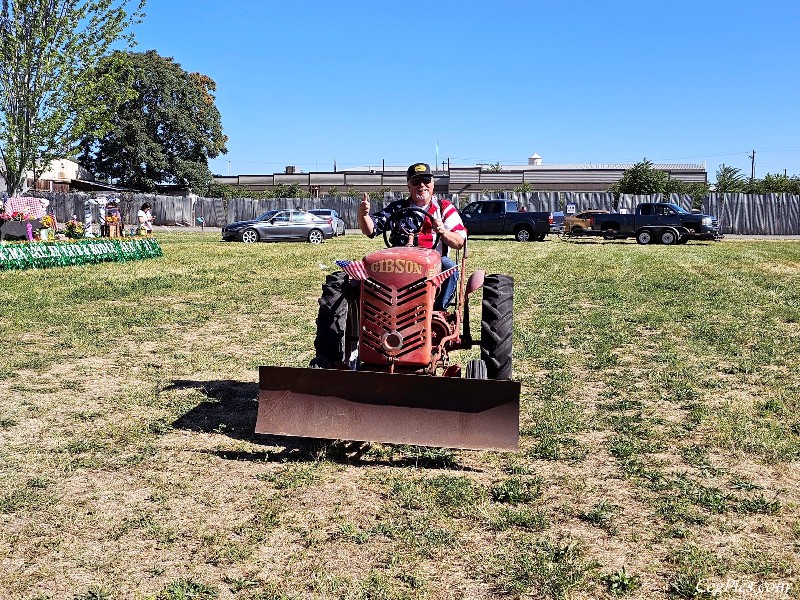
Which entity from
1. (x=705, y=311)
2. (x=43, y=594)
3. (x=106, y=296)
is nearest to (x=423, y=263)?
(x=43, y=594)

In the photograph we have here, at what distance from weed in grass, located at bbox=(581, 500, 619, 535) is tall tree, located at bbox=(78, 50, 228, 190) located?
6436cm

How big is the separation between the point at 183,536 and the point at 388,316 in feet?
6.55

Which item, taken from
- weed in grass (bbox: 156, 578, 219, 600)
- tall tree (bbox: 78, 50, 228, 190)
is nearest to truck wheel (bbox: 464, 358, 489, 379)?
weed in grass (bbox: 156, 578, 219, 600)

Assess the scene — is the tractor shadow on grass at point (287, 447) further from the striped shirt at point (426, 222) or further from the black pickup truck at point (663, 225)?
the black pickup truck at point (663, 225)

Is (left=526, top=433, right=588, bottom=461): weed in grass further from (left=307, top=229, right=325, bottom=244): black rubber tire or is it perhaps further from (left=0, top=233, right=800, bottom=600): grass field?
(left=307, top=229, right=325, bottom=244): black rubber tire

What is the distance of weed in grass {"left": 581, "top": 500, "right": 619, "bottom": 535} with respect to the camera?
4.15 meters

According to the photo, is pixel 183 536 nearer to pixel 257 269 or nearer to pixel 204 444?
pixel 204 444

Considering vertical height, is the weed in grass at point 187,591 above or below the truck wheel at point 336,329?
below

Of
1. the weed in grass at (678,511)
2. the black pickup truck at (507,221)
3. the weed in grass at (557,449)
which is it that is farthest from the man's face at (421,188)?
the black pickup truck at (507,221)

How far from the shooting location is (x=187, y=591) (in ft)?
11.3

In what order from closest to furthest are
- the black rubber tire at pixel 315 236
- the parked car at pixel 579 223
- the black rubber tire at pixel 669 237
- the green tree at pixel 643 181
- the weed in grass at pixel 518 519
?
the weed in grass at pixel 518 519 → the black rubber tire at pixel 669 237 → the black rubber tire at pixel 315 236 → the parked car at pixel 579 223 → the green tree at pixel 643 181

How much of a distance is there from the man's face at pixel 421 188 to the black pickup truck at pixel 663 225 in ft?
91.6

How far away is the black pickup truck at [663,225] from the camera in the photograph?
105 feet

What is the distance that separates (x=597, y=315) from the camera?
1165 cm
